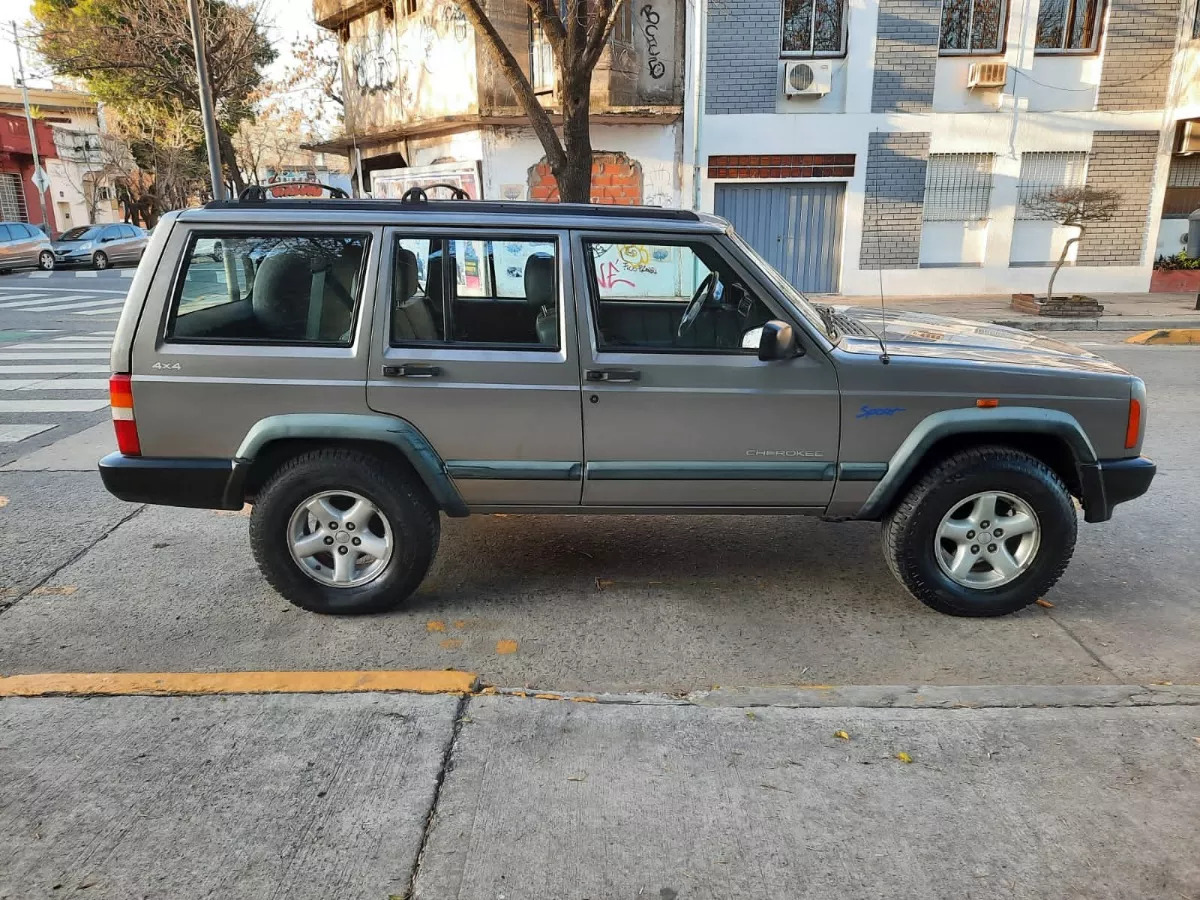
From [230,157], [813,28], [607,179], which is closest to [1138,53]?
[813,28]

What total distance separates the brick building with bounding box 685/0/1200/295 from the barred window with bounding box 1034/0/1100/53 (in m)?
0.03

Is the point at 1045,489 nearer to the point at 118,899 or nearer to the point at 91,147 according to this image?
the point at 118,899

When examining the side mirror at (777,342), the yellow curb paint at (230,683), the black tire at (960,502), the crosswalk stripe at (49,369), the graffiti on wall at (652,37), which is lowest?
the crosswalk stripe at (49,369)

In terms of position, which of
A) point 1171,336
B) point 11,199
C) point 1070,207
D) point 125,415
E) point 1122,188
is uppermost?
point 11,199

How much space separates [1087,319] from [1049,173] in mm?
4552

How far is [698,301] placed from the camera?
4094 mm

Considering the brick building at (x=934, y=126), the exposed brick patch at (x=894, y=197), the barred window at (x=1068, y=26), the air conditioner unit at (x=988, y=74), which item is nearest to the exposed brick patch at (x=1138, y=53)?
the brick building at (x=934, y=126)

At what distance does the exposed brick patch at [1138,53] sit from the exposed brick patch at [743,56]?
6363mm

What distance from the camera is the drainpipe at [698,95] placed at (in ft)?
51.7

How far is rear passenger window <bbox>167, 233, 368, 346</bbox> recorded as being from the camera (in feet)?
12.6

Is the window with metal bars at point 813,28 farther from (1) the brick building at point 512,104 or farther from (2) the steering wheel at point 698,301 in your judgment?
(2) the steering wheel at point 698,301

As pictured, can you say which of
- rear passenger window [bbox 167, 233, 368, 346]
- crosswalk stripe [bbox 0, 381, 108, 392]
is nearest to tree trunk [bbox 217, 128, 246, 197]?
crosswalk stripe [bbox 0, 381, 108, 392]

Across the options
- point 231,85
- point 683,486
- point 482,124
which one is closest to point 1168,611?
point 683,486

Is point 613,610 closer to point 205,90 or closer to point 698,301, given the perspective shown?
point 698,301
